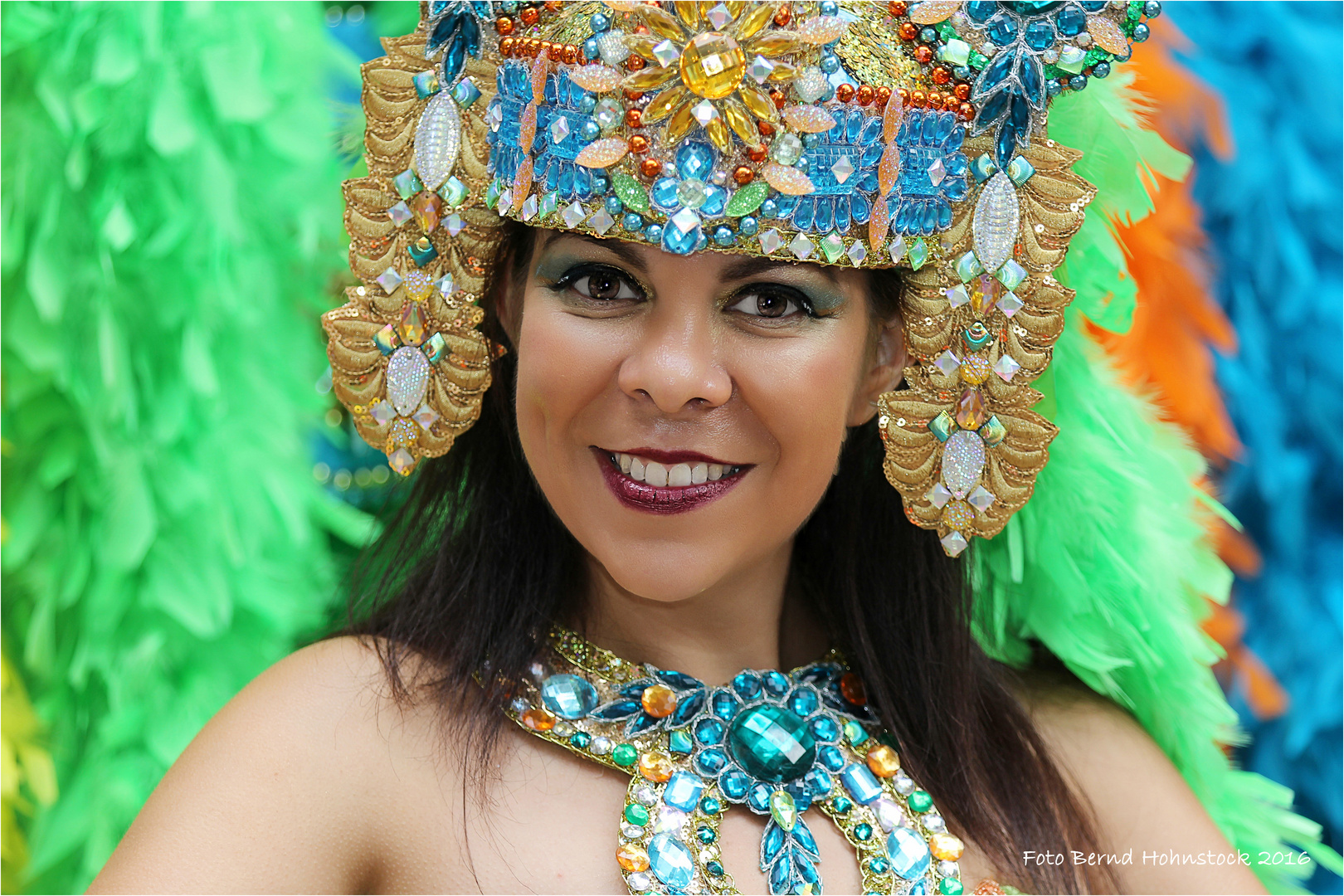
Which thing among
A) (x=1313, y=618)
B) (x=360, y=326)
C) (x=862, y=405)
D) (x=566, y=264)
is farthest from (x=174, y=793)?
(x=1313, y=618)

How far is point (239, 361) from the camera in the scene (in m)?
2.25

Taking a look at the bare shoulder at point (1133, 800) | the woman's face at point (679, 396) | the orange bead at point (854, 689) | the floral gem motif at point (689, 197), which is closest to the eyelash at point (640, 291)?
the woman's face at point (679, 396)

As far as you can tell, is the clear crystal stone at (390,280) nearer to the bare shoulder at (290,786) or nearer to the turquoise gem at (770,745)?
the bare shoulder at (290,786)

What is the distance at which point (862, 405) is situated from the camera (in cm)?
182

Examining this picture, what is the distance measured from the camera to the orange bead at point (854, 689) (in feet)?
6.37

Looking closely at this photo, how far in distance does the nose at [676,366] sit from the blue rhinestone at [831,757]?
0.51m

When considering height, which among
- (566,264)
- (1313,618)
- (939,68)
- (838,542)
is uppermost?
(939,68)

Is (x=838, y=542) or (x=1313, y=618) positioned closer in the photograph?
(x=838, y=542)

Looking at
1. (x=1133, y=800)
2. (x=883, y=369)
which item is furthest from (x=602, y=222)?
(x=1133, y=800)

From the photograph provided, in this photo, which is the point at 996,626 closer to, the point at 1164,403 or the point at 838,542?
the point at 838,542

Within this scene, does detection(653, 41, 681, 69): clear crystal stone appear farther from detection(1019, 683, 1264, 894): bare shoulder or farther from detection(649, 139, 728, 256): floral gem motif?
detection(1019, 683, 1264, 894): bare shoulder

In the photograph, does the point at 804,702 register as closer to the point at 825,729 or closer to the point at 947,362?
the point at 825,729

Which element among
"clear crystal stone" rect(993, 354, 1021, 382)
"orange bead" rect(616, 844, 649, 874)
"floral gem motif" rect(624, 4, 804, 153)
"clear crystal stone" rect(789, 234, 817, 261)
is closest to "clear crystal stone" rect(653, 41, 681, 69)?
"floral gem motif" rect(624, 4, 804, 153)

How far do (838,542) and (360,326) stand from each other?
0.75 meters
